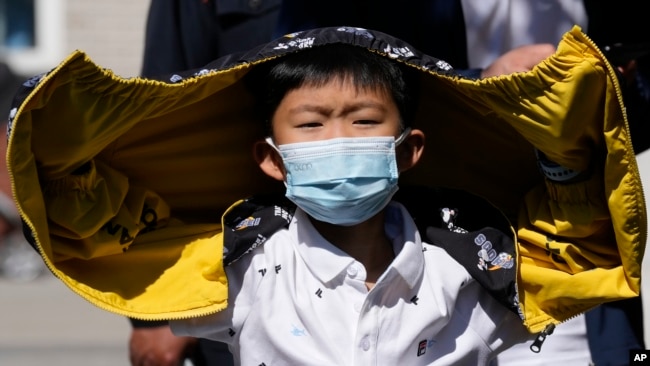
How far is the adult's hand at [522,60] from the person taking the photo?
2.74m

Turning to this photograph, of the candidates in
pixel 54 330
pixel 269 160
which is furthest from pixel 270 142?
pixel 54 330

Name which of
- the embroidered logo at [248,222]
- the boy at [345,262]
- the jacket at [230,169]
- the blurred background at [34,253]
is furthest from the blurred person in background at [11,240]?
the boy at [345,262]

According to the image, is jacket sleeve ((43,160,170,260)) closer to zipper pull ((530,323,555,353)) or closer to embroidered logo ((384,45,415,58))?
embroidered logo ((384,45,415,58))

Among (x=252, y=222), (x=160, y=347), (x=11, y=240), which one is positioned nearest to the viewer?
(x=252, y=222)

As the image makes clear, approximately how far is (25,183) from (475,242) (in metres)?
1.01

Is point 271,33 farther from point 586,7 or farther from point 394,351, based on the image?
point 394,351

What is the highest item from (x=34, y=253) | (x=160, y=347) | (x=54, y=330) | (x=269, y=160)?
(x=269, y=160)

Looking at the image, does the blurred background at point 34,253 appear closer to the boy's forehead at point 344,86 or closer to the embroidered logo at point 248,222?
the embroidered logo at point 248,222

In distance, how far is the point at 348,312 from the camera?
2740 millimetres

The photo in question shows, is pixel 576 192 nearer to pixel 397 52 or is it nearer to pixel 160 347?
pixel 397 52

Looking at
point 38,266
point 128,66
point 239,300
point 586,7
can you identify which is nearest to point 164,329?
point 239,300

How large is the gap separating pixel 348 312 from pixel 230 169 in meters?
0.52

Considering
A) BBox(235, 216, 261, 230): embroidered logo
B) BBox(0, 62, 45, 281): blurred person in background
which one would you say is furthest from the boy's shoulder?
BBox(0, 62, 45, 281): blurred person in background

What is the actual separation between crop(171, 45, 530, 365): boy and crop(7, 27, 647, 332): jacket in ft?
0.26
